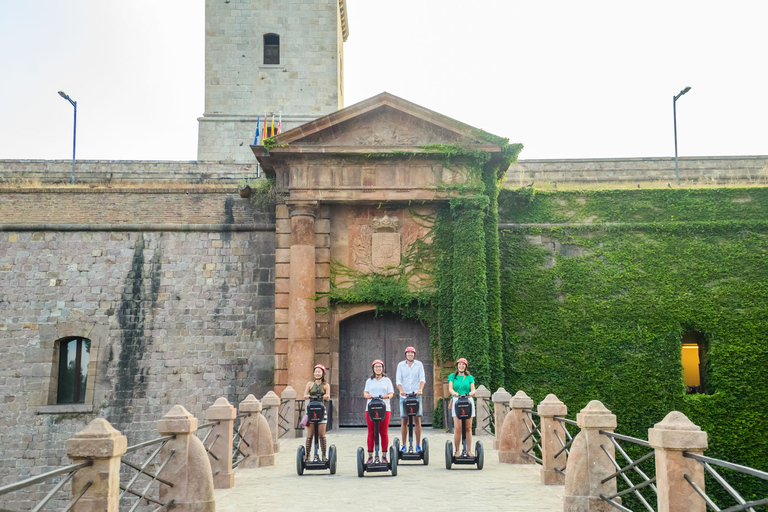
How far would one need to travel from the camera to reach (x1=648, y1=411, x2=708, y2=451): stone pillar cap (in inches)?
263

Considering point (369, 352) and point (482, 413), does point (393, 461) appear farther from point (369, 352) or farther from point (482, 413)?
point (369, 352)

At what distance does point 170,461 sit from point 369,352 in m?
11.9

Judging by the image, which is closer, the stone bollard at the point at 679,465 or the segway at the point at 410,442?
the stone bollard at the point at 679,465

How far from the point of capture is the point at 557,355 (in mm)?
21219

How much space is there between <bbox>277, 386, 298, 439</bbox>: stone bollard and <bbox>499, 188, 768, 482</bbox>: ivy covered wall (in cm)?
664

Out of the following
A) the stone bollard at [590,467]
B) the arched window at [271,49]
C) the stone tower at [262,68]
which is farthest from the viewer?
the arched window at [271,49]

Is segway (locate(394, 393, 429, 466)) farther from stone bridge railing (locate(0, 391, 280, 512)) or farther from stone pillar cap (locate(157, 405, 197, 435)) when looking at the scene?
stone pillar cap (locate(157, 405, 197, 435))

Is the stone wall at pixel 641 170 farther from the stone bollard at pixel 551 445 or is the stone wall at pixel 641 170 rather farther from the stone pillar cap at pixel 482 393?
the stone bollard at pixel 551 445

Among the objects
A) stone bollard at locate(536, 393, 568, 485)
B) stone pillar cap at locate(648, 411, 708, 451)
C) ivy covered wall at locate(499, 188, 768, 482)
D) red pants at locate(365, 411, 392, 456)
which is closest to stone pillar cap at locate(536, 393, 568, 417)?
stone bollard at locate(536, 393, 568, 485)

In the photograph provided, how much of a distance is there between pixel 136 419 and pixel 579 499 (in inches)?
597

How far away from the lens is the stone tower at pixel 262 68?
3084 cm

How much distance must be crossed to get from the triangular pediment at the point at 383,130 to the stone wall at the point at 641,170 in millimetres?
6519

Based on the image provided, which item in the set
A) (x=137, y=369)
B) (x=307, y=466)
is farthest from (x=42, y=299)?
(x=307, y=466)

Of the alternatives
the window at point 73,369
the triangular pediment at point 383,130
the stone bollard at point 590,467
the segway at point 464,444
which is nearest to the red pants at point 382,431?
the segway at point 464,444
